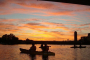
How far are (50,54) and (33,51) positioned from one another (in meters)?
6.75

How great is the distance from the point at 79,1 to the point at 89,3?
1.19 m

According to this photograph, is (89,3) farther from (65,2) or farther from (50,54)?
(50,54)

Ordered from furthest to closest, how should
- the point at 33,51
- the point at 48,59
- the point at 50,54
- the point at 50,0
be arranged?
1. the point at 33,51
2. the point at 50,54
3. the point at 48,59
4. the point at 50,0

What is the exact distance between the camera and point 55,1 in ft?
50.4

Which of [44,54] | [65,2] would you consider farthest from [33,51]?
[65,2]

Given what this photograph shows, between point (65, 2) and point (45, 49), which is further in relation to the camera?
point (45, 49)

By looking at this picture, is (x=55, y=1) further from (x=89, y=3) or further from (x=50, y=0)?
(x=89, y=3)

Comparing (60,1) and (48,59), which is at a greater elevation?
(60,1)

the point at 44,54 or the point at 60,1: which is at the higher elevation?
the point at 60,1

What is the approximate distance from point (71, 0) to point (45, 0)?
2.57 metres

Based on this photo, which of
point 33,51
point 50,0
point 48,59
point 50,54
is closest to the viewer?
point 50,0

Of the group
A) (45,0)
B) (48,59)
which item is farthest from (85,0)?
(48,59)

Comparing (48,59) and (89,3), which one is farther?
(48,59)

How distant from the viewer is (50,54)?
43344mm
